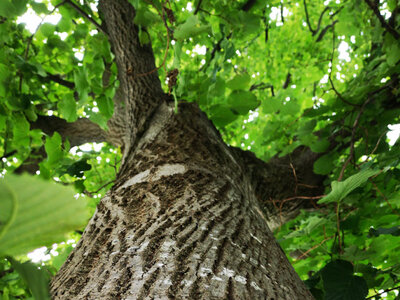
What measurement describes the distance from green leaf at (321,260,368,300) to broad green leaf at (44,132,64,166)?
1.48 m

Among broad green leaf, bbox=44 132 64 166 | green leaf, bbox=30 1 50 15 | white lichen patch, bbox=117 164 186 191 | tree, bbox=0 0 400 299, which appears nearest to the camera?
tree, bbox=0 0 400 299

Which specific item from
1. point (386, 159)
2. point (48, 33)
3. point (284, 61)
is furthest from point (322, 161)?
point (284, 61)

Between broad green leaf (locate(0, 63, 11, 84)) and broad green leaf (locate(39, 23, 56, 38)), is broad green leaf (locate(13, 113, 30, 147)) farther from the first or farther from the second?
broad green leaf (locate(39, 23, 56, 38))

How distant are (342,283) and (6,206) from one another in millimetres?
1276

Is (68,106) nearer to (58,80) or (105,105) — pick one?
(105,105)

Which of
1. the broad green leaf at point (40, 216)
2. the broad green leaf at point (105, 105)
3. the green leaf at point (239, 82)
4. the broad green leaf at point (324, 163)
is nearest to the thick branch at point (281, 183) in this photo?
the broad green leaf at point (324, 163)

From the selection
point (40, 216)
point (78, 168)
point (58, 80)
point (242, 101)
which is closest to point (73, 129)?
point (58, 80)

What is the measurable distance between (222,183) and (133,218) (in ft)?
1.49

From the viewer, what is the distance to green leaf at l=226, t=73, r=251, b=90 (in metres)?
1.68

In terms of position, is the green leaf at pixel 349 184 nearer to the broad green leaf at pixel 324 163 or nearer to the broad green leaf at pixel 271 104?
the broad green leaf at pixel 271 104

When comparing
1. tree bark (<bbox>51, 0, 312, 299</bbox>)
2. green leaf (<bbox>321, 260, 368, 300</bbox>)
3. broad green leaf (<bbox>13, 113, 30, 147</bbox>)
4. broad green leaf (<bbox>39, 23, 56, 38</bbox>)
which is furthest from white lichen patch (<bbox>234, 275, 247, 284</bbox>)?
broad green leaf (<bbox>39, 23, 56, 38</bbox>)

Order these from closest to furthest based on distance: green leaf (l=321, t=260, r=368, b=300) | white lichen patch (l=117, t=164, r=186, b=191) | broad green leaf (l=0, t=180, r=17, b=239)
Result: broad green leaf (l=0, t=180, r=17, b=239)
green leaf (l=321, t=260, r=368, b=300)
white lichen patch (l=117, t=164, r=186, b=191)

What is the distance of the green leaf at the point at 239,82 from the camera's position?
168 centimetres

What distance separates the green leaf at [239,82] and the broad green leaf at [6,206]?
62.9 inches
